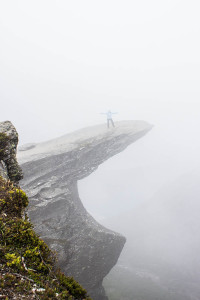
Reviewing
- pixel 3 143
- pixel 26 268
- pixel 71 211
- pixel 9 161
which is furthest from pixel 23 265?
pixel 71 211

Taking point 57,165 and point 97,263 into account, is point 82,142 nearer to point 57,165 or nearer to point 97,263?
point 57,165

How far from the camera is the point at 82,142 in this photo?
26562mm

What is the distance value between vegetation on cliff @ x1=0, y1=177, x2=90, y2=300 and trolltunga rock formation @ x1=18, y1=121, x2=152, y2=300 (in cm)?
1753

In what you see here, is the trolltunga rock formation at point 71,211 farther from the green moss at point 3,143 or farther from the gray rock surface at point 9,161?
the green moss at point 3,143

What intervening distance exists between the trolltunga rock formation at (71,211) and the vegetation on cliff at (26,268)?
17532mm

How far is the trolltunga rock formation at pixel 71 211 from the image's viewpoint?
21.9 m

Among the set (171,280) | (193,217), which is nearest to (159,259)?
(171,280)

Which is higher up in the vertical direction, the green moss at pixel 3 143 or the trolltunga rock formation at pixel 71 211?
the green moss at pixel 3 143

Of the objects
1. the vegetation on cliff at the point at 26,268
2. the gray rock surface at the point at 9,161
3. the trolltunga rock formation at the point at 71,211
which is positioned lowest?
the trolltunga rock formation at the point at 71,211

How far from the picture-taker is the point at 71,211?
24266 mm

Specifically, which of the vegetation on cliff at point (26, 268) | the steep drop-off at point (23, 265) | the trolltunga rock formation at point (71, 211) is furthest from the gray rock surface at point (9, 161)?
the trolltunga rock formation at point (71, 211)

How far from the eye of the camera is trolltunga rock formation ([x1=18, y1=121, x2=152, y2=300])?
21906 millimetres

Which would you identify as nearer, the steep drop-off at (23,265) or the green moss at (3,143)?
the steep drop-off at (23,265)

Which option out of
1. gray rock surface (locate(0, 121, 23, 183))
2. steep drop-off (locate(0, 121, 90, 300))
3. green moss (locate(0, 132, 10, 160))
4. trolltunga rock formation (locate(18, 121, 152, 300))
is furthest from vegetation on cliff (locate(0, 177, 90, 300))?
A: trolltunga rock formation (locate(18, 121, 152, 300))
